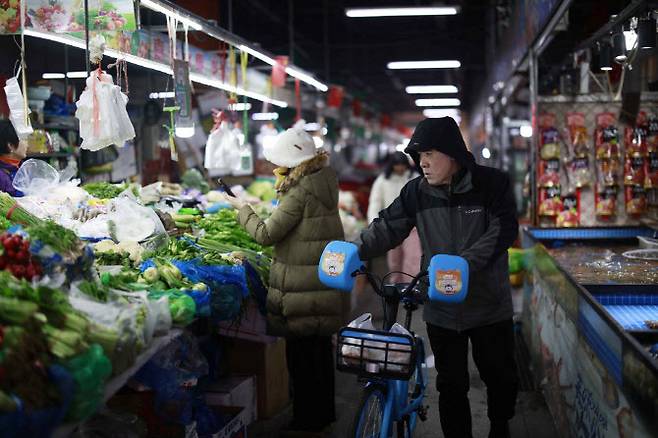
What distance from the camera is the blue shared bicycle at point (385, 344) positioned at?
132 inches

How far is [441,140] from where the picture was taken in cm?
401

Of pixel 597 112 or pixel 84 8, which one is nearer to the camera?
pixel 84 8

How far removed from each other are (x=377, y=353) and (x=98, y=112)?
2.51 m

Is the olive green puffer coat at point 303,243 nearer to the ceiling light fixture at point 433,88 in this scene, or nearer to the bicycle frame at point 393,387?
the bicycle frame at point 393,387

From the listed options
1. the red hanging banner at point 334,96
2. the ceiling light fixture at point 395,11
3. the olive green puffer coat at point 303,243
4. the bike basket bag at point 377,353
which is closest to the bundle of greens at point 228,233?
the olive green puffer coat at point 303,243

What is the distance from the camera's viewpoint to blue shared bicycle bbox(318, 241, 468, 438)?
3.36 m

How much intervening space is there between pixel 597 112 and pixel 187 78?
4.22 metres

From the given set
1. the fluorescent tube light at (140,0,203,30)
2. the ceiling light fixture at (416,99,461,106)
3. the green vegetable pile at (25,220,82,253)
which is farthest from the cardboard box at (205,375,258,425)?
the ceiling light fixture at (416,99,461,106)

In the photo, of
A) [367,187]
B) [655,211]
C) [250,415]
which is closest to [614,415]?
[250,415]

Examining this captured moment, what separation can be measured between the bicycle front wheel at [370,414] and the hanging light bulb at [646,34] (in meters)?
3.30

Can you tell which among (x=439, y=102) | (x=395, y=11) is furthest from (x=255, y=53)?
(x=439, y=102)

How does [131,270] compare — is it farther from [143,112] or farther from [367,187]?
[367,187]

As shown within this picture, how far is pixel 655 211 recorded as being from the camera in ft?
24.1

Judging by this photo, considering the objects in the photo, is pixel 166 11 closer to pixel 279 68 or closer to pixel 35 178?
pixel 35 178
